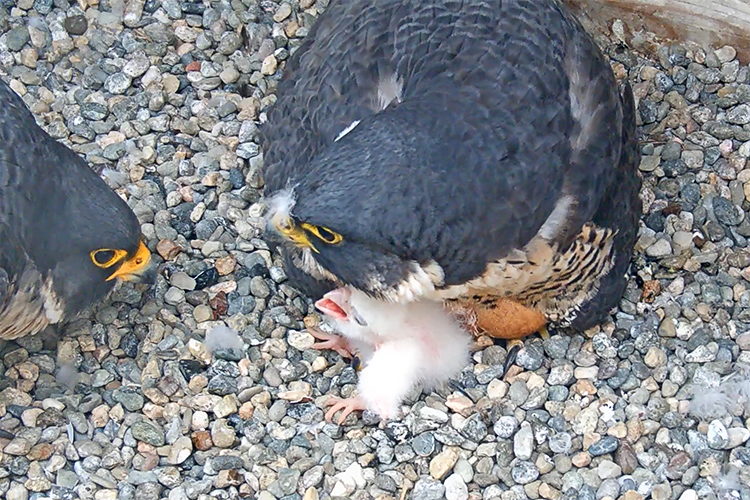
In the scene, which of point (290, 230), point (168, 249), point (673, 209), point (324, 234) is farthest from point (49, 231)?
point (673, 209)

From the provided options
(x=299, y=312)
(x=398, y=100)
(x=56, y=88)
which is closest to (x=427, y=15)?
(x=398, y=100)

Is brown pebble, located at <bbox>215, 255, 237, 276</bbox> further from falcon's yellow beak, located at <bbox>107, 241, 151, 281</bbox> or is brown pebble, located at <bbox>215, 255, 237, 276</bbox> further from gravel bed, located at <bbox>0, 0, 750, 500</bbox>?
falcon's yellow beak, located at <bbox>107, 241, 151, 281</bbox>

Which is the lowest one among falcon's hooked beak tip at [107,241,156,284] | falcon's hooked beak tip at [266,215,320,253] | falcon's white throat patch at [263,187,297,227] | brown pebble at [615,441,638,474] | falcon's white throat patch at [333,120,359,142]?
brown pebble at [615,441,638,474]

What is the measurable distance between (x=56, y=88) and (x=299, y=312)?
5.30 ft

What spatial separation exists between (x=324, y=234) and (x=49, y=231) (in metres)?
1.05

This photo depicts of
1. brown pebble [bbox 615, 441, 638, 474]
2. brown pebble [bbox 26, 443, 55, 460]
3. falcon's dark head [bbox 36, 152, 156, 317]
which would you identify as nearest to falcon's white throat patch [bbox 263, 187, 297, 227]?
falcon's dark head [bbox 36, 152, 156, 317]

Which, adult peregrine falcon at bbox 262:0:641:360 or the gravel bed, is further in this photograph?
the gravel bed

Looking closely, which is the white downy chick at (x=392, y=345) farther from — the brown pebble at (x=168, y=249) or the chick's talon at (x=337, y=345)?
the brown pebble at (x=168, y=249)

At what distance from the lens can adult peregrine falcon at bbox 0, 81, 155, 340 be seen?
4.05 meters

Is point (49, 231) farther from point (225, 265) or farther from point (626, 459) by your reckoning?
point (626, 459)

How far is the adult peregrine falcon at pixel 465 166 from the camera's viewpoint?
3621 mm

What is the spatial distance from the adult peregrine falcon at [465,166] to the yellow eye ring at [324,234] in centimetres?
1

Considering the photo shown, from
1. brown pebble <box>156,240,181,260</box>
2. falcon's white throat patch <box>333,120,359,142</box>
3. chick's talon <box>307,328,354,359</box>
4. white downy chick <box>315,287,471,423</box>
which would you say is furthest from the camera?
brown pebble <box>156,240,181,260</box>

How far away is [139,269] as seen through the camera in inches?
175
